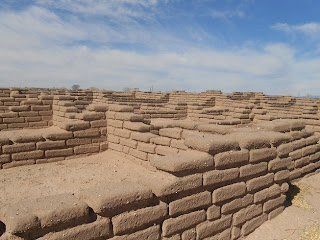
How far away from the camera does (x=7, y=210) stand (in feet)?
7.84

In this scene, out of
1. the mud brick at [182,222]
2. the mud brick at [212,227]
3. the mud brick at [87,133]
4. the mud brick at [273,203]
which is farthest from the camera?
the mud brick at [87,133]

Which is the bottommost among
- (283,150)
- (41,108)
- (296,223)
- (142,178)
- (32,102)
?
(296,223)

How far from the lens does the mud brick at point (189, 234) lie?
319cm

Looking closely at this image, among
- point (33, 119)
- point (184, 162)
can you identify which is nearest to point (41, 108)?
point (33, 119)

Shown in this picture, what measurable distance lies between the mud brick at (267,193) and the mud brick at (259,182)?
0.24ft

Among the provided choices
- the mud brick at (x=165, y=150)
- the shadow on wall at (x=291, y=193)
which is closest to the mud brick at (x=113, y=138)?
the mud brick at (x=165, y=150)

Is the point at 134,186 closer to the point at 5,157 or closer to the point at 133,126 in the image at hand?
the point at 133,126

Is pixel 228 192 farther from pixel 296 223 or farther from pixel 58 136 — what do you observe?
pixel 58 136

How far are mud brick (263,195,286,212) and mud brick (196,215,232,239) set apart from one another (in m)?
0.76

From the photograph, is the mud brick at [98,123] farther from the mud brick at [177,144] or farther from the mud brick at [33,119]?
the mud brick at [33,119]

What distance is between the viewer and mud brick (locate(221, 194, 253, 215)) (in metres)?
3.54

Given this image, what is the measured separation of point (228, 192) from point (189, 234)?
0.74 metres

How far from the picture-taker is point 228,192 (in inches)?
139

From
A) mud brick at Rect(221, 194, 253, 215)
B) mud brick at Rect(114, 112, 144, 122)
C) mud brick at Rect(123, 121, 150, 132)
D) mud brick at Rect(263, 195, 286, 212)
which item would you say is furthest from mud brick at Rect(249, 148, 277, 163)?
mud brick at Rect(114, 112, 144, 122)
